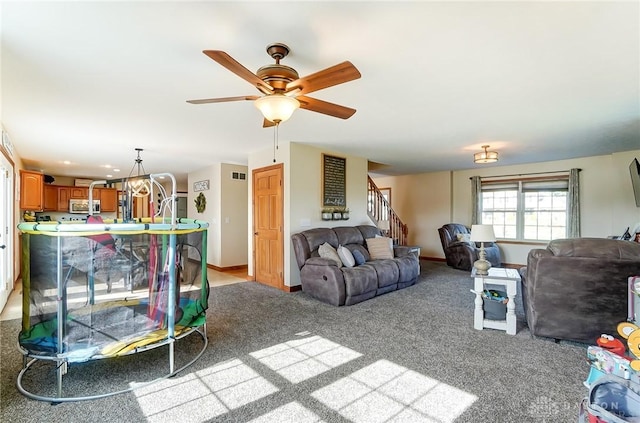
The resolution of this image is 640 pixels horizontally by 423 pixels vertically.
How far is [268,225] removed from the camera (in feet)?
17.2

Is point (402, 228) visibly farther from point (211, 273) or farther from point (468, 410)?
point (468, 410)

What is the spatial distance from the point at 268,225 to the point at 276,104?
11.3 ft

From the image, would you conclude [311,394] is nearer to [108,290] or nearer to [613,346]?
[108,290]

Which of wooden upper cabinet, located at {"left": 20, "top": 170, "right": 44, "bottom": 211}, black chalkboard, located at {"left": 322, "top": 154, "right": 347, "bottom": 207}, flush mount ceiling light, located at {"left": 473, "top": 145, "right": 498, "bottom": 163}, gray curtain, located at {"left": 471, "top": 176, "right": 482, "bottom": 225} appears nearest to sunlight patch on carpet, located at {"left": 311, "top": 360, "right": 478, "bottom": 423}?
black chalkboard, located at {"left": 322, "top": 154, "right": 347, "bottom": 207}

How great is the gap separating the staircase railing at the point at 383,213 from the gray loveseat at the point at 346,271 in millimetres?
1390

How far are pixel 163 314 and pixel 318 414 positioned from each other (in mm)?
1429

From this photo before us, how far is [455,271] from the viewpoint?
21.2 ft

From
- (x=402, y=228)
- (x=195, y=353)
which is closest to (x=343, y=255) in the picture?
(x=195, y=353)

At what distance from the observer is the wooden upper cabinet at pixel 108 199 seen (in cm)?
915

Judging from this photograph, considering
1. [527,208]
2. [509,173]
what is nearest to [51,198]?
[509,173]

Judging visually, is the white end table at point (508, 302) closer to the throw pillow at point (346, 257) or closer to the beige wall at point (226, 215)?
the throw pillow at point (346, 257)

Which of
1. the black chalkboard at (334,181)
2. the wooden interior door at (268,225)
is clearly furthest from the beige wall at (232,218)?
the black chalkboard at (334,181)

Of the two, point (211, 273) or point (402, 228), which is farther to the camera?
point (402, 228)

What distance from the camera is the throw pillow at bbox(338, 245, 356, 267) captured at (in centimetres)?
450
